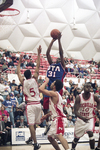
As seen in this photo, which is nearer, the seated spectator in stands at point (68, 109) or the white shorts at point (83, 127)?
the white shorts at point (83, 127)

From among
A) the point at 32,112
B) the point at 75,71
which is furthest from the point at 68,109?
the point at 75,71

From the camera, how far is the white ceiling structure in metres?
23.4

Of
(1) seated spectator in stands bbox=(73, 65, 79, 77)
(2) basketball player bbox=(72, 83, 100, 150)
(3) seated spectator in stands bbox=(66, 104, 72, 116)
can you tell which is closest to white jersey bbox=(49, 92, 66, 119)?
(2) basketball player bbox=(72, 83, 100, 150)

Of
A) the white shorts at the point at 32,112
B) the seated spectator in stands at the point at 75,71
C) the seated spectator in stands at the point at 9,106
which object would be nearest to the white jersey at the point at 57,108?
the white shorts at the point at 32,112

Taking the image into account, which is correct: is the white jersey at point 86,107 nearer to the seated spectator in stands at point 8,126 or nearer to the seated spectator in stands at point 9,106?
the seated spectator in stands at point 8,126

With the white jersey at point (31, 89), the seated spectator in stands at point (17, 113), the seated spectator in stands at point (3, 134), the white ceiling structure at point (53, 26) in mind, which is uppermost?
the white ceiling structure at point (53, 26)

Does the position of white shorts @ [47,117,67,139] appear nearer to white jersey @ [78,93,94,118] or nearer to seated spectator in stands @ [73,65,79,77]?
white jersey @ [78,93,94,118]

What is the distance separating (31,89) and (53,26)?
1684cm

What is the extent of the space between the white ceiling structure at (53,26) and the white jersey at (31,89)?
15656 mm

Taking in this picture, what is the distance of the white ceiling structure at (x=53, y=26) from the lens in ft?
76.6

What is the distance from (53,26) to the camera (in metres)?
23.8

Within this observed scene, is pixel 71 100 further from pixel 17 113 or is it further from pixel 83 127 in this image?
pixel 83 127

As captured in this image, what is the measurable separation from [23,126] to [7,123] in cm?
81

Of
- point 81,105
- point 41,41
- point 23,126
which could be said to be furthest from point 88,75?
point 81,105
